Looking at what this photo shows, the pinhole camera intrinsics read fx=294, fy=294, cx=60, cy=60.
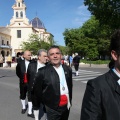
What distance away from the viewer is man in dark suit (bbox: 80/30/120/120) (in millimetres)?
1826

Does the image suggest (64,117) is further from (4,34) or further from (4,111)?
(4,34)

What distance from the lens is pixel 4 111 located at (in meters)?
7.78

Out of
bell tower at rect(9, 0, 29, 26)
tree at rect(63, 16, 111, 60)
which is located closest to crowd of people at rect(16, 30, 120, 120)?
tree at rect(63, 16, 111, 60)

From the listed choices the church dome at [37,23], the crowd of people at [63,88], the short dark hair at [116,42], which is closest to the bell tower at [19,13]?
the church dome at [37,23]

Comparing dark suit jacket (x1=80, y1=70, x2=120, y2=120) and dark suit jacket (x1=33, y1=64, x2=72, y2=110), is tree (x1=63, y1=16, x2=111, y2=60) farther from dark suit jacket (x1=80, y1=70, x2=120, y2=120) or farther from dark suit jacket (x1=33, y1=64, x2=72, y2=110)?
dark suit jacket (x1=80, y1=70, x2=120, y2=120)

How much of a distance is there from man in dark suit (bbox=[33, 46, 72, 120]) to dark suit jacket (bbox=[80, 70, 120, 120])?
8.10 feet

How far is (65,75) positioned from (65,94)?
1.00 feet

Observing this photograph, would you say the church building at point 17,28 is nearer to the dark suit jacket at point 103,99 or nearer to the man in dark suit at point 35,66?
the man in dark suit at point 35,66

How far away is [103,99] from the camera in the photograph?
1.86 meters

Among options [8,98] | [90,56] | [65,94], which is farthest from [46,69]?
[90,56]

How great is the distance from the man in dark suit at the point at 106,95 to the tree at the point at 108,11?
2111 centimetres

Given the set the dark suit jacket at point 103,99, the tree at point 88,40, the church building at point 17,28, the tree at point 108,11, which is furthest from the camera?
the church building at point 17,28

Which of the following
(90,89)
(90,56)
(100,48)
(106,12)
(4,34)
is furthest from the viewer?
(4,34)

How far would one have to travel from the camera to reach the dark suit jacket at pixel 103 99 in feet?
5.98
